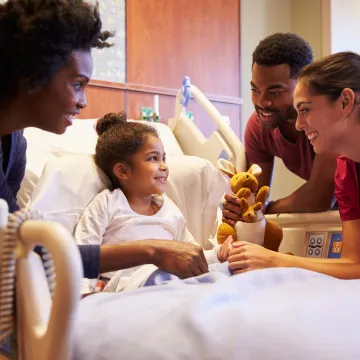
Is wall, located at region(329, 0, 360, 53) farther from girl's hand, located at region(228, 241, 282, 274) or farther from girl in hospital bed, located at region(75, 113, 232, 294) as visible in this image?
girl's hand, located at region(228, 241, 282, 274)

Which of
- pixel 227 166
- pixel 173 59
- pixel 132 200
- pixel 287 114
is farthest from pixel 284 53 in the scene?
pixel 173 59

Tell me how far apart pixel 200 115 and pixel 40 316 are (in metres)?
2.93

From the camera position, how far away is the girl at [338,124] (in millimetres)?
1437

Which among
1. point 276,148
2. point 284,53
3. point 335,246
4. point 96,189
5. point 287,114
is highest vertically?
point 284,53

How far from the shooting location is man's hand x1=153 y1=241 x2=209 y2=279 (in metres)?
1.16

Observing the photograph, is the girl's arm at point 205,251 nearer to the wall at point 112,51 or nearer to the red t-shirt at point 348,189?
the red t-shirt at point 348,189

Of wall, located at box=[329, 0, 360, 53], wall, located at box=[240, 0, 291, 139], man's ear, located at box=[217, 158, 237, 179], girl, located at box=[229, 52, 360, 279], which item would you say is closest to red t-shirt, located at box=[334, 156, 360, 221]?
girl, located at box=[229, 52, 360, 279]

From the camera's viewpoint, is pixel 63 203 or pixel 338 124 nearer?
pixel 338 124

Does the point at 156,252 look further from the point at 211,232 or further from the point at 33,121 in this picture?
the point at 211,232

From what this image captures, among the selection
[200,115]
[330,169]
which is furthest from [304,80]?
[200,115]

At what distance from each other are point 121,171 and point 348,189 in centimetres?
74

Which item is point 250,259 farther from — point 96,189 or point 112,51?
point 112,51

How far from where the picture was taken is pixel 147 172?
1.76 m

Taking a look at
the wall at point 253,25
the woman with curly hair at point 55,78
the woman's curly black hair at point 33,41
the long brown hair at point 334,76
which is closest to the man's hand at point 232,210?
the long brown hair at point 334,76
